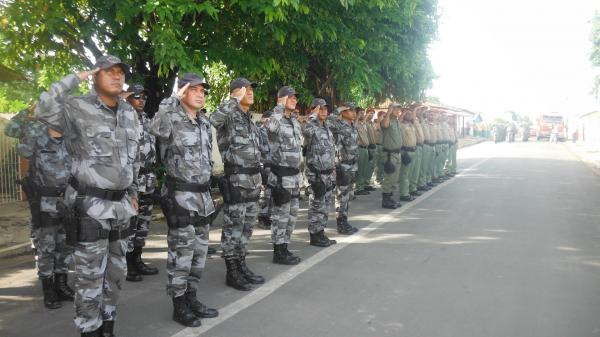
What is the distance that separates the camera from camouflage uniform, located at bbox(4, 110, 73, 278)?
4695 millimetres

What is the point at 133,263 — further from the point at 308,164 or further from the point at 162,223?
the point at 162,223

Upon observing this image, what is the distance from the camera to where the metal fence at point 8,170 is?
10.8 metres

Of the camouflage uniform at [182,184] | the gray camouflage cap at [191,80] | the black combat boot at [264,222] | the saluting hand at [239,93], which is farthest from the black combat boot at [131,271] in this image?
the black combat boot at [264,222]

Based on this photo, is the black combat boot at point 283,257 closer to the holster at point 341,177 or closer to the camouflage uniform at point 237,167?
the camouflage uniform at point 237,167

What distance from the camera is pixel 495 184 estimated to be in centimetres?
1409

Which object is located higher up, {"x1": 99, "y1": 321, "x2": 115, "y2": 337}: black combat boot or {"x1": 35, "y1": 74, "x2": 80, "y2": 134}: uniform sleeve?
{"x1": 35, "y1": 74, "x2": 80, "y2": 134}: uniform sleeve

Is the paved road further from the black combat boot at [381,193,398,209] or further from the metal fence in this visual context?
the metal fence

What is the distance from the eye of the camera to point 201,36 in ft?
27.9

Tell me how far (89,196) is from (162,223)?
5407 millimetres

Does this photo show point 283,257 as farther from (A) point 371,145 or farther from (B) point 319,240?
(A) point 371,145

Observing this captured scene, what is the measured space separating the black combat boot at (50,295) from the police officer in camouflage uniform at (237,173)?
1523mm

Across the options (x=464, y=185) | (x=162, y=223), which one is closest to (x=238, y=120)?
(x=162, y=223)

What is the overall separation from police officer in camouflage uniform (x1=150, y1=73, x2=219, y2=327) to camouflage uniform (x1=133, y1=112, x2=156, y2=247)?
1251mm

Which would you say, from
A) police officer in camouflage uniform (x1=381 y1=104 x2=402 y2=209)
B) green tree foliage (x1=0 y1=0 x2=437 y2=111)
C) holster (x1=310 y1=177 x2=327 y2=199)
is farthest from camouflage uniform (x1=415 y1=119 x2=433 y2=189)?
holster (x1=310 y1=177 x2=327 y2=199)
